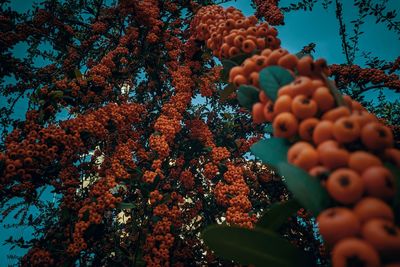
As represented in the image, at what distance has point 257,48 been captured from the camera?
2562mm

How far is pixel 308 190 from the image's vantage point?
1.19m

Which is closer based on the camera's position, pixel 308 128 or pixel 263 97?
pixel 308 128

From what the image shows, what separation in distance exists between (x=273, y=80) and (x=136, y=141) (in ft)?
14.0

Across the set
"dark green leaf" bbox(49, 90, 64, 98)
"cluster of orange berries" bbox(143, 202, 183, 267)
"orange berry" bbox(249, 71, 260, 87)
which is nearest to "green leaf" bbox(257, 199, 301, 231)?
"orange berry" bbox(249, 71, 260, 87)

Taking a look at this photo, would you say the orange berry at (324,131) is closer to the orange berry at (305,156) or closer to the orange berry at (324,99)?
the orange berry at (305,156)

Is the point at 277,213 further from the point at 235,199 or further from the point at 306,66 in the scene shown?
the point at 235,199

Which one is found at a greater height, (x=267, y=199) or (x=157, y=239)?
(x=267, y=199)

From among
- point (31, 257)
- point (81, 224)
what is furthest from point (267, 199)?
point (31, 257)

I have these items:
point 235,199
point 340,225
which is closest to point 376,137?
point 340,225

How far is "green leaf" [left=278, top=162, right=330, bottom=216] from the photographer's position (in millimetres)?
1191

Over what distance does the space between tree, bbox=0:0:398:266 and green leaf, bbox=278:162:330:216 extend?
24.1 inches

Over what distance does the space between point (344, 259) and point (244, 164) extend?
6171mm

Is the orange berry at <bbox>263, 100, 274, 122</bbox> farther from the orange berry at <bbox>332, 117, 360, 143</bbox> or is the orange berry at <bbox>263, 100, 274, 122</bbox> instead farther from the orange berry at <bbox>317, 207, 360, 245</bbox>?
the orange berry at <bbox>317, 207, 360, 245</bbox>

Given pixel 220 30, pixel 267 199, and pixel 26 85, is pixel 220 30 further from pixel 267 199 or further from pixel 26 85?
pixel 26 85
